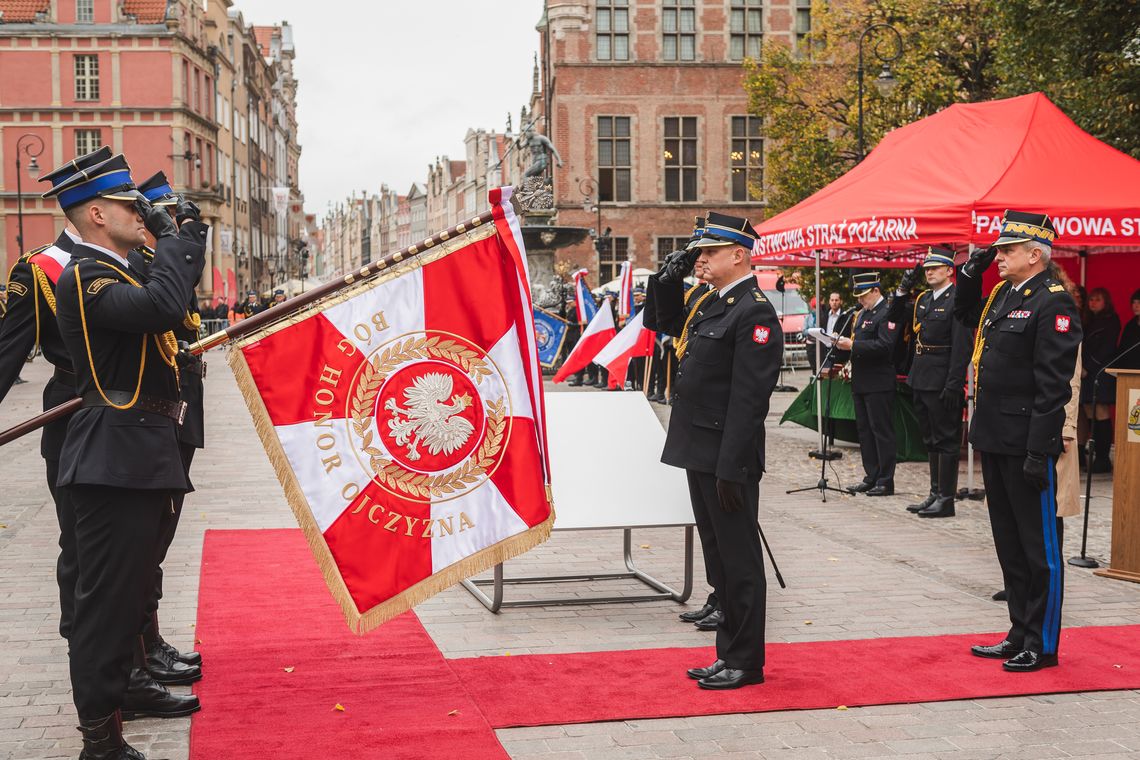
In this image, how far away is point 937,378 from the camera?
10.8m

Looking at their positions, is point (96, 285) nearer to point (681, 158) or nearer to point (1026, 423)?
point (1026, 423)

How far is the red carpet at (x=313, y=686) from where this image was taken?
4.87 meters

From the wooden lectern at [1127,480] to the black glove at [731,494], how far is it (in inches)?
133

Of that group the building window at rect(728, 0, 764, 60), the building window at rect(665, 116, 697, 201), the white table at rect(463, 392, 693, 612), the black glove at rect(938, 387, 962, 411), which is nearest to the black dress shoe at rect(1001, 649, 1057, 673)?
the white table at rect(463, 392, 693, 612)

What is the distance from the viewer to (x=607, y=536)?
31.7 feet

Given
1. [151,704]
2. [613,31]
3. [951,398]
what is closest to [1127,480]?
[951,398]

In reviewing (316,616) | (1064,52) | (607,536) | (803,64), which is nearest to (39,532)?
(316,616)

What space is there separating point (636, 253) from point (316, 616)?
44.6 metres

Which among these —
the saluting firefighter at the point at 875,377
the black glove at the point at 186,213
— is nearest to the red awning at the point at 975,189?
the saluting firefighter at the point at 875,377

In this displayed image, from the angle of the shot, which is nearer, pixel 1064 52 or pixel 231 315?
→ pixel 1064 52

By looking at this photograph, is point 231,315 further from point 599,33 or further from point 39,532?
point 39,532

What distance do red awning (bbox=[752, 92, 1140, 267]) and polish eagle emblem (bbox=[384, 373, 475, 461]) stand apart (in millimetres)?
7423

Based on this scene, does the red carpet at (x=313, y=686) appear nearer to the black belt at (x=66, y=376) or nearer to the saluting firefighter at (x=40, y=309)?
the saluting firefighter at (x=40, y=309)

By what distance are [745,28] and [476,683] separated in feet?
158
